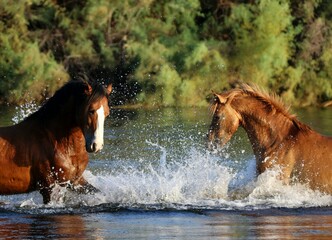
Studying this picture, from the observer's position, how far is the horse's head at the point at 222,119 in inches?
459

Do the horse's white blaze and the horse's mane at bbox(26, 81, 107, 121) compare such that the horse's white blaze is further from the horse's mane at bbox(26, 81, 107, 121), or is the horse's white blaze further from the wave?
the wave

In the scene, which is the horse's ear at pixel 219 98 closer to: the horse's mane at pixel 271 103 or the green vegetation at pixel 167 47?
the horse's mane at pixel 271 103

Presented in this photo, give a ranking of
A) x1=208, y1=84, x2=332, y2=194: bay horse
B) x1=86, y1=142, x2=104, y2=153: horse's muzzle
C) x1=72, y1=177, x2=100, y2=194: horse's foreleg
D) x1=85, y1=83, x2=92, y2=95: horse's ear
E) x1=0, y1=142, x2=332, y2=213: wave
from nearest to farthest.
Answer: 1. x1=86, y1=142, x2=104, y2=153: horse's muzzle
2. x1=85, y1=83, x2=92, y2=95: horse's ear
3. x1=72, y1=177, x2=100, y2=194: horse's foreleg
4. x1=0, y1=142, x2=332, y2=213: wave
5. x1=208, y1=84, x2=332, y2=194: bay horse

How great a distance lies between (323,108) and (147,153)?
49.3 ft

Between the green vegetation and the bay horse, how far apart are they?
17.4 m

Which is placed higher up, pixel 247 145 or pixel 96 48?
pixel 96 48

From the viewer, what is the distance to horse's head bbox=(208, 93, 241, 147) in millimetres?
11648

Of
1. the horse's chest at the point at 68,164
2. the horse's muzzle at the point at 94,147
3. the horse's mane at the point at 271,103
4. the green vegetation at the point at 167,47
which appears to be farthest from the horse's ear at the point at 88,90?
the green vegetation at the point at 167,47

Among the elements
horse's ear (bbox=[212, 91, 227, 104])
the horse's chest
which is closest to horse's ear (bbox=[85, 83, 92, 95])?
the horse's chest

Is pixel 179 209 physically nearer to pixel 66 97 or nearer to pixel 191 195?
pixel 191 195

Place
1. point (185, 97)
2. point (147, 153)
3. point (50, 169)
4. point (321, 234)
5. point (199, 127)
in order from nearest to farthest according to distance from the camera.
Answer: point (321, 234)
point (50, 169)
point (147, 153)
point (199, 127)
point (185, 97)

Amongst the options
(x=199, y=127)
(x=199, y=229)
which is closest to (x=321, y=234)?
(x=199, y=229)

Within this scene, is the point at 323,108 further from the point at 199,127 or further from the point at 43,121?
the point at 43,121

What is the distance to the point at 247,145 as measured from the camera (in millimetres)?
17953
